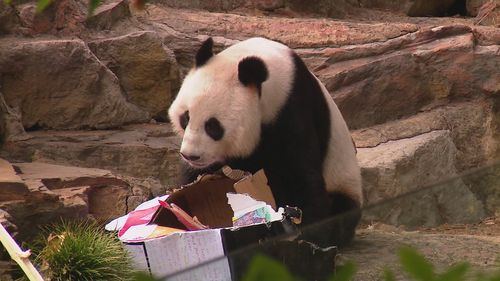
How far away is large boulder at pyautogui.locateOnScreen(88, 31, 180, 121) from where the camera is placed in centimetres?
602

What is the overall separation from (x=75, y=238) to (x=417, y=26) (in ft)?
14.1

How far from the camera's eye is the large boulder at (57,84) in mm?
5453

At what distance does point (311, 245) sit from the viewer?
130cm

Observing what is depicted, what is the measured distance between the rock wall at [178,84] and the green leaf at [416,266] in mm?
3462

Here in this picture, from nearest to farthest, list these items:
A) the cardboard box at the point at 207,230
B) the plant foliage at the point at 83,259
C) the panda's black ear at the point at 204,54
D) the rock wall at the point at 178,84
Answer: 1. the cardboard box at the point at 207,230
2. the plant foliage at the point at 83,259
3. the panda's black ear at the point at 204,54
4. the rock wall at the point at 178,84

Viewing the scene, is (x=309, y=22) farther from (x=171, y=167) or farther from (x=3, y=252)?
(x=3, y=252)

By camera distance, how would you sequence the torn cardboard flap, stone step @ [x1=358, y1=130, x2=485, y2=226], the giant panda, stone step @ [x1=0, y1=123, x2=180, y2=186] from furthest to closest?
stone step @ [x1=358, y1=130, x2=485, y2=226] < stone step @ [x1=0, y1=123, x2=180, y2=186] < the giant panda < the torn cardboard flap

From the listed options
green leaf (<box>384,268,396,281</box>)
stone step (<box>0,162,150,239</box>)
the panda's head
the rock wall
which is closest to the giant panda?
the panda's head

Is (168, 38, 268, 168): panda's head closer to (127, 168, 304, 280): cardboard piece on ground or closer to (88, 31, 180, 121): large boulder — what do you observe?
(127, 168, 304, 280): cardboard piece on ground

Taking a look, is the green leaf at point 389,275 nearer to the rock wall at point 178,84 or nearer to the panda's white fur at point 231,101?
the panda's white fur at point 231,101

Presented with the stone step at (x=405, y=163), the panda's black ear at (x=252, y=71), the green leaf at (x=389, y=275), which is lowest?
the stone step at (x=405, y=163)

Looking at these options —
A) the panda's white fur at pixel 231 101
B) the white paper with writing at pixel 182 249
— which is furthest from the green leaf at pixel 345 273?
the panda's white fur at pixel 231 101

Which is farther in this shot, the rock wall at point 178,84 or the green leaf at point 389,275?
the rock wall at point 178,84

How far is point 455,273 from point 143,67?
5.36 meters
